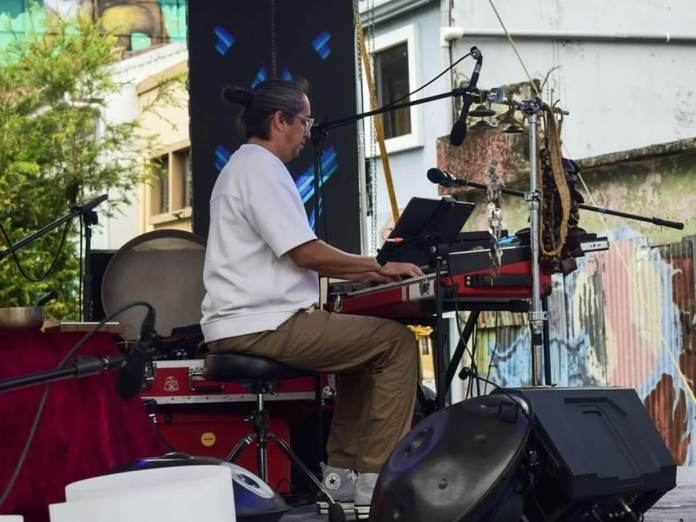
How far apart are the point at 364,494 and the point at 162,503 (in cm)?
177

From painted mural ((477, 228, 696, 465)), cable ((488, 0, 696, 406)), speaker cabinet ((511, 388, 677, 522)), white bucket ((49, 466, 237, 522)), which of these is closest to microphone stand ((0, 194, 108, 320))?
speaker cabinet ((511, 388, 677, 522))

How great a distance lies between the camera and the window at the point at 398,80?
15.2 metres

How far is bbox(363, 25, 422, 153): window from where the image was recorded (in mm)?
15188

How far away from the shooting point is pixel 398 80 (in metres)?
15.6

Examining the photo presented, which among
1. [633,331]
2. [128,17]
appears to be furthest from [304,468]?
[128,17]

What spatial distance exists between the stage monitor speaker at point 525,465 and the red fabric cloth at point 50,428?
3.83 feet

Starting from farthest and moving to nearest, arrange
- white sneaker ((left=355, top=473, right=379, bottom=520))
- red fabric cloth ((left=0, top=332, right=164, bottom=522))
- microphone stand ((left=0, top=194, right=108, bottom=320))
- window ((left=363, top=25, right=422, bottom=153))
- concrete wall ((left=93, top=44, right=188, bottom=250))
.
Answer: concrete wall ((left=93, top=44, right=188, bottom=250)), window ((left=363, top=25, right=422, bottom=153)), microphone stand ((left=0, top=194, right=108, bottom=320)), white sneaker ((left=355, top=473, right=379, bottom=520)), red fabric cloth ((left=0, top=332, right=164, bottom=522))

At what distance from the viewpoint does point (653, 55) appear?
1447 centimetres

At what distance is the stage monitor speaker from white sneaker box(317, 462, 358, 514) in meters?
0.93

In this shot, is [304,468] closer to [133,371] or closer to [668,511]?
[668,511]

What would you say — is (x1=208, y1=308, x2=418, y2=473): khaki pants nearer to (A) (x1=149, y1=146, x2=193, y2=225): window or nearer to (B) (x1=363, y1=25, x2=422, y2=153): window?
(B) (x1=363, y1=25, x2=422, y2=153): window

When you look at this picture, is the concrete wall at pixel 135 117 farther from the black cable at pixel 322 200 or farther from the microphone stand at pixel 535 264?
the microphone stand at pixel 535 264

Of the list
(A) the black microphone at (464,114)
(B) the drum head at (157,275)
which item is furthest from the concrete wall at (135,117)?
(A) the black microphone at (464,114)

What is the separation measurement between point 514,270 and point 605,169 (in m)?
6.70
